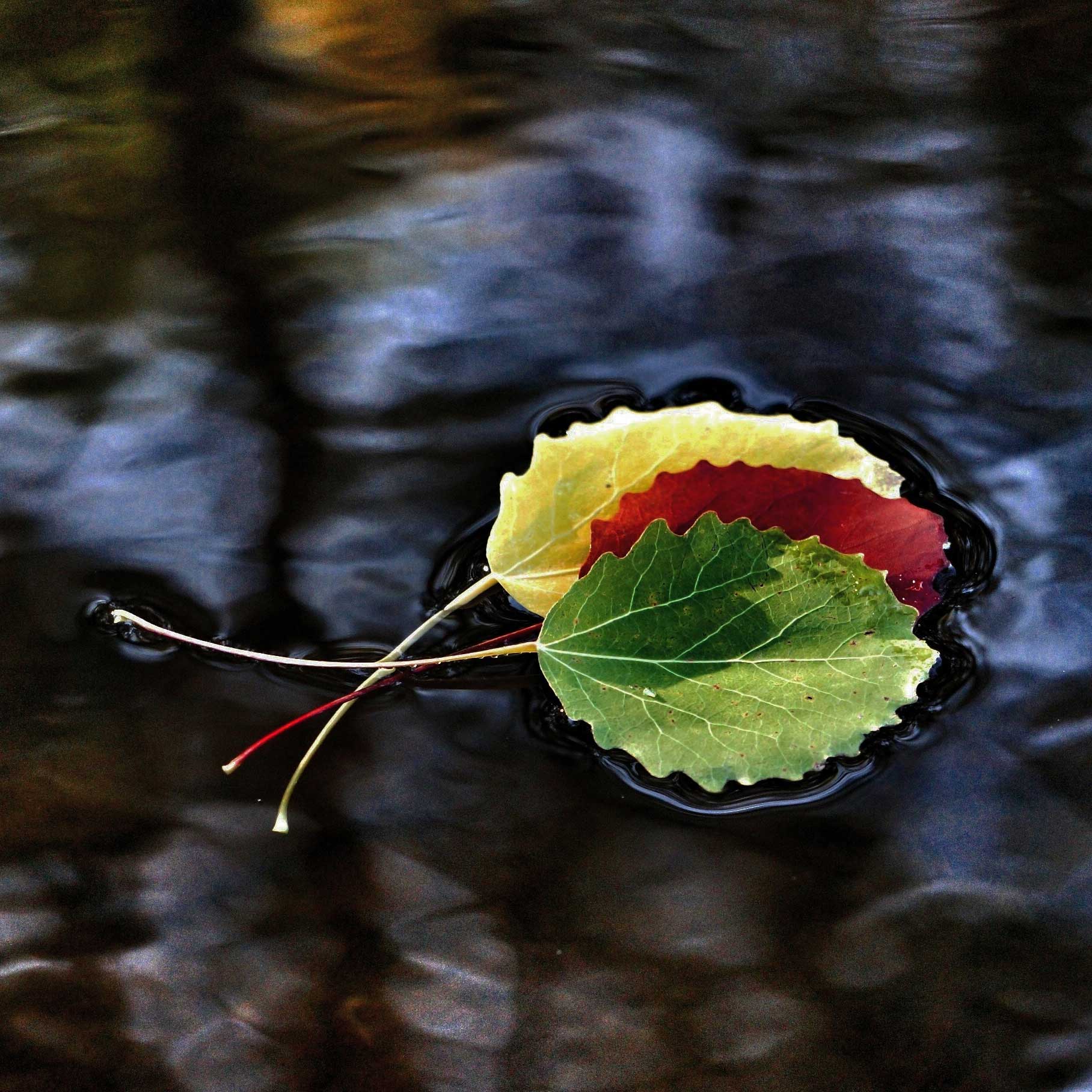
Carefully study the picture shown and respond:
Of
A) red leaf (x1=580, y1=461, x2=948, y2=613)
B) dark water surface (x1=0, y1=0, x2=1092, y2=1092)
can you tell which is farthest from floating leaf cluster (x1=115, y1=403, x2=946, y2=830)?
dark water surface (x1=0, y1=0, x2=1092, y2=1092)

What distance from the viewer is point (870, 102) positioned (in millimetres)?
1544

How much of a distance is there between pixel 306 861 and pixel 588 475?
18.9 inches

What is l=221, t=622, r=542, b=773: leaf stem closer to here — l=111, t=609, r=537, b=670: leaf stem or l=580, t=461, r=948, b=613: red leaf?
l=111, t=609, r=537, b=670: leaf stem

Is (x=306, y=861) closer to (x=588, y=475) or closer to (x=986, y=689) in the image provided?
(x=588, y=475)

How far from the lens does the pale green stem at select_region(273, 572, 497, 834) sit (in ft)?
3.38

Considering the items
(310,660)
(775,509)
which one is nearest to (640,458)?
(775,509)

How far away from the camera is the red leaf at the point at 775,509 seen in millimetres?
949

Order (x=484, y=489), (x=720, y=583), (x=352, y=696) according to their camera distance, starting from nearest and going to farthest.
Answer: (x=720, y=583)
(x=352, y=696)
(x=484, y=489)

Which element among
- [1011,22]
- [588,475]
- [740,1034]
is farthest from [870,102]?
[740,1034]

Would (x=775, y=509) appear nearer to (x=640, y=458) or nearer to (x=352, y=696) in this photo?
(x=640, y=458)

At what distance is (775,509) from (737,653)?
14cm

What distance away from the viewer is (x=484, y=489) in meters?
1.22

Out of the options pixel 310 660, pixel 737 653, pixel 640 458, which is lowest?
pixel 310 660

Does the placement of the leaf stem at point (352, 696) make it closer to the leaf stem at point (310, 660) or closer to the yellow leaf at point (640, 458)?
the leaf stem at point (310, 660)
